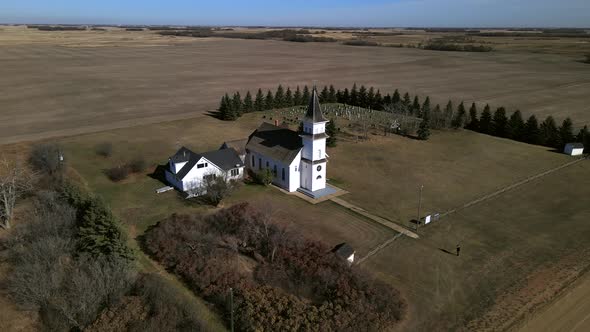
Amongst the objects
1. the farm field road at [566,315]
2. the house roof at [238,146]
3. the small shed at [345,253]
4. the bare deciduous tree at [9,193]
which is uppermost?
the house roof at [238,146]

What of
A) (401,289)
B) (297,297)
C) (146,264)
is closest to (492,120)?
(401,289)

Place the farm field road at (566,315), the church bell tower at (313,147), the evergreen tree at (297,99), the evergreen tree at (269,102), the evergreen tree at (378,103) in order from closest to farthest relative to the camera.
A: the farm field road at (566,315) < the church bell tower at (313,147) < the evergreen tree at (269,102) < the evergreen tree at (378,103) < the evergreen tree at (297,99)

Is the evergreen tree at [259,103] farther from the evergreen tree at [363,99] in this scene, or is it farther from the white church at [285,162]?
the white church at [285,162]

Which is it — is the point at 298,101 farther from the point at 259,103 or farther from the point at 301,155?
the point at 301,155

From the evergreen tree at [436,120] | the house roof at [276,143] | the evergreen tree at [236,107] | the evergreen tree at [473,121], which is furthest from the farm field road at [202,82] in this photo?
the house roof at [276,143]

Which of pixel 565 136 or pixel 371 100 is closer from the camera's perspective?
pixel 565 136

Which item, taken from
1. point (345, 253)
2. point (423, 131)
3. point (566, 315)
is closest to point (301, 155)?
point (345, 253)

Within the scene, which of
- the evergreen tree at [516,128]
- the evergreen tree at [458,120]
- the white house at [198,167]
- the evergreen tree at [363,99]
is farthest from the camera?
the evergreen tree at [363,99]

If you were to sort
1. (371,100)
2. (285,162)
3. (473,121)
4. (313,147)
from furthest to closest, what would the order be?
(371,100), (473,121), (285,162), (313,147)
